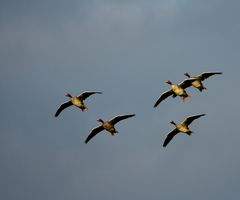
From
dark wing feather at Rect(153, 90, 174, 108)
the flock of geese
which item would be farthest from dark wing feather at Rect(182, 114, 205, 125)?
dark wing feather at Rect(153, 90, 174, 108)

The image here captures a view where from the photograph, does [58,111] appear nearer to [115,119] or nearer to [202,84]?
[115,119]

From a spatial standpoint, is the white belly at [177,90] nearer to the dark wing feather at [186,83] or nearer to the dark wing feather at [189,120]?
the dark wing feather at [186,83]

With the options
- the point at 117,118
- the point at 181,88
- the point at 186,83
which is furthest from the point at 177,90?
the point at 117,118

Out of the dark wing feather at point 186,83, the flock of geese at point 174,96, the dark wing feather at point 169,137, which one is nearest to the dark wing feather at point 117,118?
the flock of geese at point 174,96

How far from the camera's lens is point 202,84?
607ft

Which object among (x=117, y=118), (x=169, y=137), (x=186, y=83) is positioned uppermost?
(x=186, y=83)

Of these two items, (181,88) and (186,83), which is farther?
(186,83)

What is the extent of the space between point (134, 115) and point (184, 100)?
1269 centimetres

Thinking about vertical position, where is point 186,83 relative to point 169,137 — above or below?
above

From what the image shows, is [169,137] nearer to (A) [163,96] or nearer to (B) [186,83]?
(A) [163,96]

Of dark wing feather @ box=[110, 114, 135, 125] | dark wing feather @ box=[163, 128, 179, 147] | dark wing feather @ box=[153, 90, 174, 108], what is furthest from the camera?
dark wing feather @ box=[153, 90, 174, 108]

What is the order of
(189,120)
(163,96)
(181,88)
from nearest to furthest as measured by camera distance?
(189,120), (181,88), (163,96)

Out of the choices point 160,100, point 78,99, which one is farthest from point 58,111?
point 160,100

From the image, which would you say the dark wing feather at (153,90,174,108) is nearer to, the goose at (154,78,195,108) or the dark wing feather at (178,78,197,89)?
the goose at (154,78,195,108)
